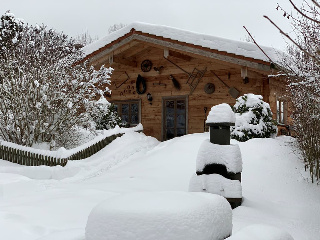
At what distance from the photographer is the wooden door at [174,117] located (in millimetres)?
12753

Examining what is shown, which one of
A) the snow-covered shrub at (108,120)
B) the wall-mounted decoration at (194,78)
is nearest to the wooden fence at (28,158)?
the snow-covered shrub at (108,120)

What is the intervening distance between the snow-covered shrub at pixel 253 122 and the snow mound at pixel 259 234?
6923mm

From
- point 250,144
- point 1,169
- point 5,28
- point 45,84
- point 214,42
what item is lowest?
point 1,169

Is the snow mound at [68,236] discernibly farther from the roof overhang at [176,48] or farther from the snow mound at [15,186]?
the roof overhang at [176,48]

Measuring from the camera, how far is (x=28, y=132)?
9.56 m

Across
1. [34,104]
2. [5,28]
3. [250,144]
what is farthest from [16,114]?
[5,28]

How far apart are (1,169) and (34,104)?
1969 mm

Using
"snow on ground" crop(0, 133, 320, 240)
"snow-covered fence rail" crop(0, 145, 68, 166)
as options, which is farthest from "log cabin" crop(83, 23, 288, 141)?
"snow-covered fence rail" crop(0, 145, 68, 166)

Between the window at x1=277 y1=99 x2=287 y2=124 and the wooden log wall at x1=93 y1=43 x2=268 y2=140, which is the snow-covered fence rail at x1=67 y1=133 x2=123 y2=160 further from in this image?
the window at x1=277 y1=99 x2=287 y2=124

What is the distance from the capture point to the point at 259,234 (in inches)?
89.7

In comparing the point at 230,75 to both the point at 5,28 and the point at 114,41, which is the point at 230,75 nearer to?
the point at 114,41

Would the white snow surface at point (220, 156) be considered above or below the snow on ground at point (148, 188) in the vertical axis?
above

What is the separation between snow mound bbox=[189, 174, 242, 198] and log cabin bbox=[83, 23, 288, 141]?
596 centimetres

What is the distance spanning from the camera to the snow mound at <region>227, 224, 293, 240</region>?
2168 mm
